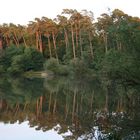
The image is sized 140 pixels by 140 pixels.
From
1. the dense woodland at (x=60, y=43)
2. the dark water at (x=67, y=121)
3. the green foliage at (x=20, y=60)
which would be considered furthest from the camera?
the green foliage at (x=20, y=60)

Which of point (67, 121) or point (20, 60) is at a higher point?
point (20, 60)

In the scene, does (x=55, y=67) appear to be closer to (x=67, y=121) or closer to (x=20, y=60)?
(x=20, y=60)

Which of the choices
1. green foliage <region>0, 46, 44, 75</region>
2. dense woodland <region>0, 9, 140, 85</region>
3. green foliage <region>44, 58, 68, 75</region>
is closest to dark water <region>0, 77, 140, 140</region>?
dense woodland <region>0, 9, 140, 85</region>

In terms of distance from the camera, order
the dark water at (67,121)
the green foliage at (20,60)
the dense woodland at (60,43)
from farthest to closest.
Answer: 1. the green foliage at (20,60)
2. the dense woodland at (60,43)
3. the dark water at (67,121)

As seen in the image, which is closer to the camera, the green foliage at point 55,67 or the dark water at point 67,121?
the dark water at point 67,121

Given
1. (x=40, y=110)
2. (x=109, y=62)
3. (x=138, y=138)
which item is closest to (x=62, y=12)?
(x=40, y=110)

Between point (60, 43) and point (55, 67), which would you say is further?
point (60, 43)

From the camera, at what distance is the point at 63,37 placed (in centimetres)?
7819

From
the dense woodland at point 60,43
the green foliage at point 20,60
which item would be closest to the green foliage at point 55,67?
the dense woodland at point 60,43

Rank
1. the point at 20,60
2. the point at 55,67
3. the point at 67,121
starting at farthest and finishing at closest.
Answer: the point at 20,60
the point at 55,67
the point at 67,121

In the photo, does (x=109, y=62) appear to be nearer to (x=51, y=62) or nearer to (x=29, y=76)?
(x=51, y=62)

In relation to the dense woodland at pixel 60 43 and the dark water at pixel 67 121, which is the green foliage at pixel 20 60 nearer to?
the dense woodland at pixel 60 43

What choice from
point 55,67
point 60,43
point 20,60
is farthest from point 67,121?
point 60,43

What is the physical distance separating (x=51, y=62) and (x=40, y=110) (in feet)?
125
